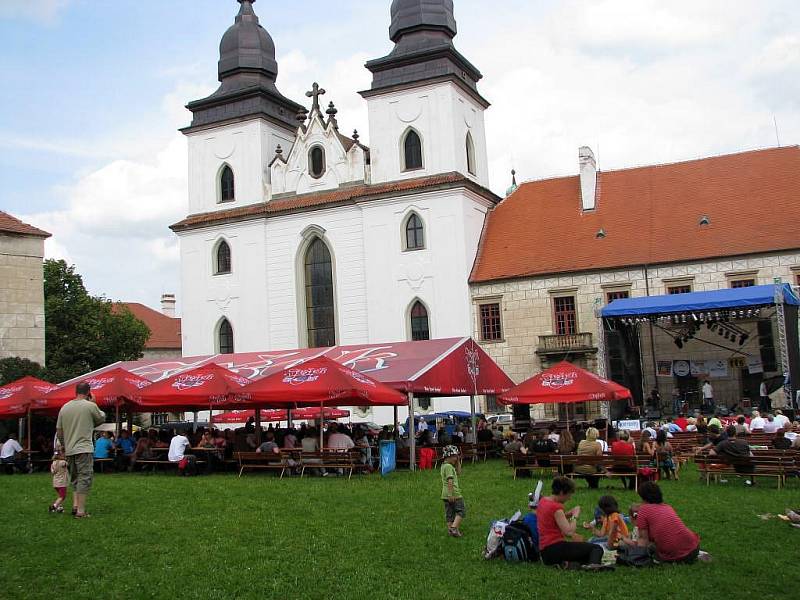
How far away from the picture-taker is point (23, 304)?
3070 cm

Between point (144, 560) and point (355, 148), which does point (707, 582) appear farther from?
point (355, 148)

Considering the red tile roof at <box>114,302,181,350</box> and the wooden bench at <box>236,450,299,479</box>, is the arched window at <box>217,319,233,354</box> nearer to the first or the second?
the wooden bench at <box>236,450,299,479</box>

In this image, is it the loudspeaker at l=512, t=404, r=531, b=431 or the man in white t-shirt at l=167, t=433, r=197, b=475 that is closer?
the man in white t-shirt at l=167, t=433, r=197, b=475

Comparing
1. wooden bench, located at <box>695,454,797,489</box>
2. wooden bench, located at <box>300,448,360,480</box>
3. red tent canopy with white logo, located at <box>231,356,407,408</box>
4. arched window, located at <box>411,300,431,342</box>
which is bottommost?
wooden bench, located at <box>695,454,797,489</box>

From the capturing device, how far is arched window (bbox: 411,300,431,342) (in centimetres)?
3922

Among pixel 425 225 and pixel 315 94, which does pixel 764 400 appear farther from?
pixel 315 94

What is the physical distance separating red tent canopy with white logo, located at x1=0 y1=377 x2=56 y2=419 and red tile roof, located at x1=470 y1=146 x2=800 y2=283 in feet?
65.7

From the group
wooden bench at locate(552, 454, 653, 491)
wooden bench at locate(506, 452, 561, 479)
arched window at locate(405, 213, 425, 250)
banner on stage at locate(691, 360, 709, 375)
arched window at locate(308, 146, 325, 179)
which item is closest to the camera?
wooden bench at locate(552, 454, 653, 491)

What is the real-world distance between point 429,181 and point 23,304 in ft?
56.0

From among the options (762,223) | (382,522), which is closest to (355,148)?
(762,223)

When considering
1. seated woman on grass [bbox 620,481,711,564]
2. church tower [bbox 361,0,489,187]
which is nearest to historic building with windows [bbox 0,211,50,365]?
church tower [bbox 361,0,489,187]

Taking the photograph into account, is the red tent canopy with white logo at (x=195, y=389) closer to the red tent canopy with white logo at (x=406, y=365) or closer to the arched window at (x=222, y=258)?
the red tent canopy with white logo at (x=406, y=365)

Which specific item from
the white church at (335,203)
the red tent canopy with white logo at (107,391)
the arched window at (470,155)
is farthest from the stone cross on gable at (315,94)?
the red tent canopy with white logo at (107,391)

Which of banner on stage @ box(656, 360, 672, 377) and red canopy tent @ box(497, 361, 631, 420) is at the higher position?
banner on stage @ box(656, 360, 672, 377)
